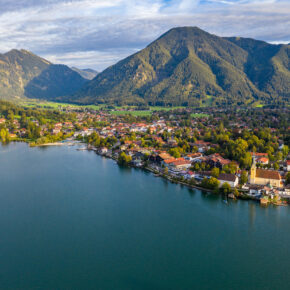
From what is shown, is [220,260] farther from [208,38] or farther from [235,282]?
[208,38]

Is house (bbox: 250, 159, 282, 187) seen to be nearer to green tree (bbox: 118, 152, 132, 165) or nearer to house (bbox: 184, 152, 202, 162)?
house (bbox: 184, 152, 202, 162)

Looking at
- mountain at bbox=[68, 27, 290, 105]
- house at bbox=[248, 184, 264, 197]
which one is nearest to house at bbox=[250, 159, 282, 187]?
house at bbox=[248, 184, 264, 197]

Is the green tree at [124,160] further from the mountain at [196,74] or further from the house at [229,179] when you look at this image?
the mountain at [196,74]

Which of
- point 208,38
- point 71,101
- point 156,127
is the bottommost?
point 156,127

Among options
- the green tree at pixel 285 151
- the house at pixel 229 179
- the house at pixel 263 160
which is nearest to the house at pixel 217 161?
the house at pixel 263 160

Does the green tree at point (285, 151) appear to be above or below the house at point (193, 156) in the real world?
above

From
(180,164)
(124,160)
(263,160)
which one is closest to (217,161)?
(180,164)

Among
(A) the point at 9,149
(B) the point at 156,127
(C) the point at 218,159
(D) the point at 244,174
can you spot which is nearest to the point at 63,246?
(D) the point at 244,174
